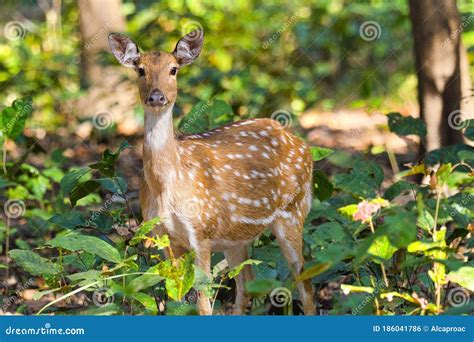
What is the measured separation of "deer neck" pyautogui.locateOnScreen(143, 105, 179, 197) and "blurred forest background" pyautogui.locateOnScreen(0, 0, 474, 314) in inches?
23.7

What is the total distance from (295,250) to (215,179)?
2.33 ft

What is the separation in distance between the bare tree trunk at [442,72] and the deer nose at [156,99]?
11.3ft

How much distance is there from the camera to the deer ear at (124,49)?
625 centimetres

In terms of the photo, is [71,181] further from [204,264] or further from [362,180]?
[362,180]

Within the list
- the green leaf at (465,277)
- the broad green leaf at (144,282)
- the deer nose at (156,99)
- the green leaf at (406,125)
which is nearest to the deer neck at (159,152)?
the deer nose at (156,99)

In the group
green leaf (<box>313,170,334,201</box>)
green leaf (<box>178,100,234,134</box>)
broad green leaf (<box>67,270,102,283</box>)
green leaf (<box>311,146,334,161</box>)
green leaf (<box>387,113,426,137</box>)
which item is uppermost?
green leaf (<box>178,100,234,134</box>)

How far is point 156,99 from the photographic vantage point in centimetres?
585

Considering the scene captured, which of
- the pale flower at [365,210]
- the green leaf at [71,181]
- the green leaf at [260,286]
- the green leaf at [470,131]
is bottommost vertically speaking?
the green leaf at [260,286]

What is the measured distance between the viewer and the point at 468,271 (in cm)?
534

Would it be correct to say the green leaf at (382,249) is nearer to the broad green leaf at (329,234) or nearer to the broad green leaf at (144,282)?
the broad green leaf at (329,234)

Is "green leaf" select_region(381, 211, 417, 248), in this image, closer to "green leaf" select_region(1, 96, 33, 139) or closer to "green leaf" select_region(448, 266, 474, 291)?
"green leaf" select_region(448, 266, 474, 291)

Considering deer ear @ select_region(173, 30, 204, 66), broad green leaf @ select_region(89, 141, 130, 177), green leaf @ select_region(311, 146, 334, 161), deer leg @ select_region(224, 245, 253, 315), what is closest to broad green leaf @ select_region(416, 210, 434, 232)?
deer leg @ select_region(224, 245, 253, 315)

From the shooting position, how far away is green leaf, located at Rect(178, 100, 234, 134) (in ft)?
25.1

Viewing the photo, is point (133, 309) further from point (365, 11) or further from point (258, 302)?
point (365, 11)
